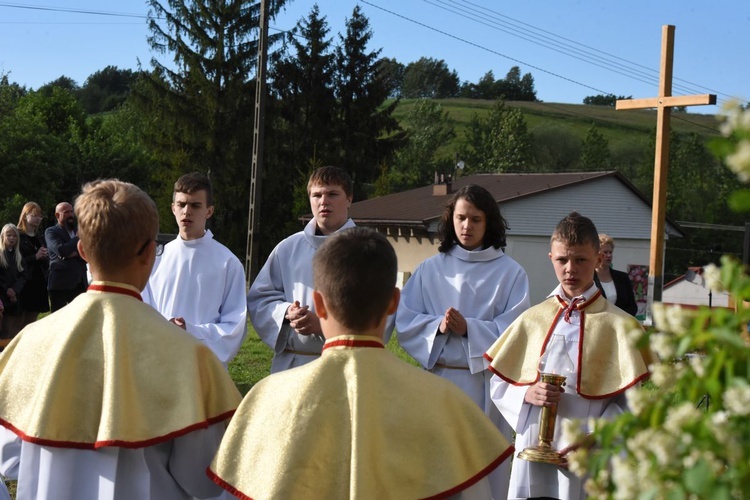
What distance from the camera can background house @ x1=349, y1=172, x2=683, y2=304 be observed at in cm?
3619

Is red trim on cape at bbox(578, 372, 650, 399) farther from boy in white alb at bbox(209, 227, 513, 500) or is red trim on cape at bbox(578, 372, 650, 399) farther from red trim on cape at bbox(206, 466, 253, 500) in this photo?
red trim on cape at bbox(206, 466, 253, 500)

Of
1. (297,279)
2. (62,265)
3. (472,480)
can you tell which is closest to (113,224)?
(472,480)

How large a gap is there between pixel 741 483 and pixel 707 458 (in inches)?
2.1

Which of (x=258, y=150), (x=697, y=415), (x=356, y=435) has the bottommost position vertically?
(x=356, y=435)

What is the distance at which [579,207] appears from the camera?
131ft

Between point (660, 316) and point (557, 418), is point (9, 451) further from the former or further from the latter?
point (660, 316)

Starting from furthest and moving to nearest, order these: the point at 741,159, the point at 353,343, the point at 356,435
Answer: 1. the point at 353,343
2. the point at 356,435
3. the point at 741,159

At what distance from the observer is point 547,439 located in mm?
4074

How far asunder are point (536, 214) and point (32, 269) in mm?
28980

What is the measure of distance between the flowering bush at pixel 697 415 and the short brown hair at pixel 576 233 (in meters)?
3.10

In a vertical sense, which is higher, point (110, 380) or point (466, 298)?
point (466, 298)

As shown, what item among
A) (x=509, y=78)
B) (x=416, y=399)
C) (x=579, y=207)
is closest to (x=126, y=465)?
(x=416, y=399)

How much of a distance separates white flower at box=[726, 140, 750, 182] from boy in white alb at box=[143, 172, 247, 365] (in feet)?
15.1

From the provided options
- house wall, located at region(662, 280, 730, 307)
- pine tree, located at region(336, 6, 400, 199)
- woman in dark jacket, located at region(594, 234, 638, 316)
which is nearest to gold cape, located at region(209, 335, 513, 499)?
woman in dark jacket, located at region(594, 234, 638, 316)
